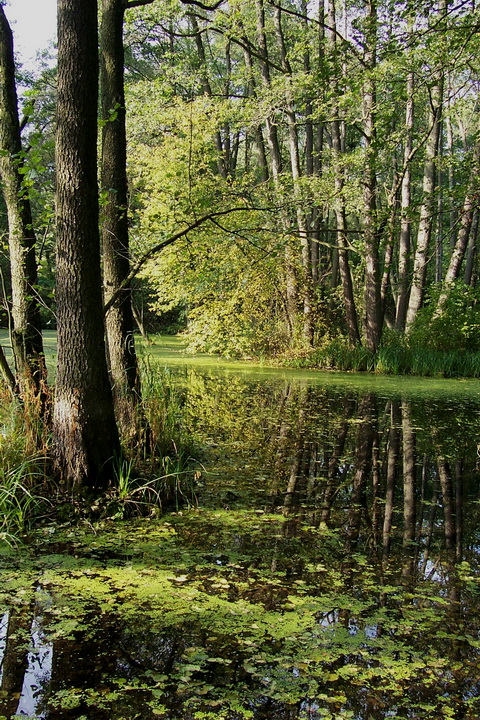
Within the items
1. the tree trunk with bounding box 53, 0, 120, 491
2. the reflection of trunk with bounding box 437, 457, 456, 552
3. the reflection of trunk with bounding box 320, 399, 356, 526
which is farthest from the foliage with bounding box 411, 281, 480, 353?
the tree trunk with bounding box 53, 0, 120, 491

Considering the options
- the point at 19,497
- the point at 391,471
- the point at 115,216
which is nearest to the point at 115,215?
the point at 115,216

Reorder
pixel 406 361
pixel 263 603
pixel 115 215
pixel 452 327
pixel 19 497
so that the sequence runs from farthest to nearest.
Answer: pixel 452 327, pixel 406 361, pixel 115 215, pixel 19 497, pixel 263 603

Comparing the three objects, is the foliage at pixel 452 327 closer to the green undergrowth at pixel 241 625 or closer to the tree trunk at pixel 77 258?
the green undergrowth at pixel 241 625

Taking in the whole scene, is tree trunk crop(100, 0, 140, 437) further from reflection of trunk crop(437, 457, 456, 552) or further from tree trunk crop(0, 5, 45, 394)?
reflection of trunk crop(437, 457, 456, 552)

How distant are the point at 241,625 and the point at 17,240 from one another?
11.9ft

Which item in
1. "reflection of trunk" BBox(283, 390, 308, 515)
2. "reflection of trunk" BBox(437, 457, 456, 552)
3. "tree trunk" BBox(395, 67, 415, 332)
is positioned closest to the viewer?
"reflection of trunk" BBox(437, 457, 456, 552)

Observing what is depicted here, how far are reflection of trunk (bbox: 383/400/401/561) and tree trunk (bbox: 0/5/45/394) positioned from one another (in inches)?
111

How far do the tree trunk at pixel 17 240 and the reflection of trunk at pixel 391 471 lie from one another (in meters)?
2.82

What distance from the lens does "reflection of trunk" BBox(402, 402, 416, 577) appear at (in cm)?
340

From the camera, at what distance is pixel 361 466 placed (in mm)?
5316

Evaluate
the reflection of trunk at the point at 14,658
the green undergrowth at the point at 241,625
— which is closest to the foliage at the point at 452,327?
the green undergrowth at the point at 241,625

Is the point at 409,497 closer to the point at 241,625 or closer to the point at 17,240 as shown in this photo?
the point at 241,625

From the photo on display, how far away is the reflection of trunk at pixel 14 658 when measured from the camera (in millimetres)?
2004


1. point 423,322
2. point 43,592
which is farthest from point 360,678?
point 423,322
